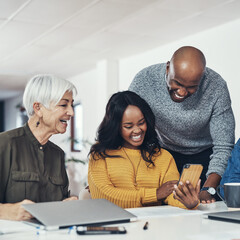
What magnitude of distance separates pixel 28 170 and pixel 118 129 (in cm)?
52

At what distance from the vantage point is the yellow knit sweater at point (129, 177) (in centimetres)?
185

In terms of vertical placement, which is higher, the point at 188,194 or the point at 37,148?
the point at 37,148

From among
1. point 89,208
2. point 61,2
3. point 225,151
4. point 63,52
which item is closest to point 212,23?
point 61,2

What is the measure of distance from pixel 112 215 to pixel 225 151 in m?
1.03

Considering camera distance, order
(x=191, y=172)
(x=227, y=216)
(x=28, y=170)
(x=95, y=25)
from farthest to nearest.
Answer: (x=95, y=25)
(x=28, y=170)
(x=191, y=172)
(x=227, y=216)

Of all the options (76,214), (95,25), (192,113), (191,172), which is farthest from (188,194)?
(95,25)

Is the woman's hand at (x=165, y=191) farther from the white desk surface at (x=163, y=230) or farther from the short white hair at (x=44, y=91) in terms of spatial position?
the short white hair at (x=44, y=91)

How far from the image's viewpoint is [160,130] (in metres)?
2.41

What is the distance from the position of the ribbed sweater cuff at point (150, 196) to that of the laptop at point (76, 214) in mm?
457

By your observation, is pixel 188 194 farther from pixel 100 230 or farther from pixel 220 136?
pixel 220 136

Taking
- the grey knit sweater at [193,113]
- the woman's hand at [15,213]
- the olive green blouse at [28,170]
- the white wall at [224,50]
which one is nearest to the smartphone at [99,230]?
the woman's hand at [15,213]

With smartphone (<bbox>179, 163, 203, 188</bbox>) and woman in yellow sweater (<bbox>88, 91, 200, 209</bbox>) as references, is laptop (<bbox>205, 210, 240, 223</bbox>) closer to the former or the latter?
smartphone (<bbox>179, 163, 203, 188</bbox>)

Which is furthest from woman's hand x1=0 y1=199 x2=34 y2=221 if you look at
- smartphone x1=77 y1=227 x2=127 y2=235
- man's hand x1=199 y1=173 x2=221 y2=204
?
man's hand x1=199 y1=173 x2=221 y2=204

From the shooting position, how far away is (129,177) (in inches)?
77.8
